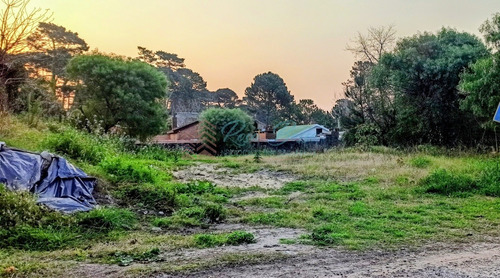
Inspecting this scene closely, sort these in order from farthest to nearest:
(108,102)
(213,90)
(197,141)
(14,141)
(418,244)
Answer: (213,90), (197,141), (108,102), (14,141), (418,244)

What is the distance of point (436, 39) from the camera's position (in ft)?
70.3

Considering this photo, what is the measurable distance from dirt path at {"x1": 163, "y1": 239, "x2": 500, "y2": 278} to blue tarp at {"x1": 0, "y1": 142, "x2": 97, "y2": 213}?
128 inches

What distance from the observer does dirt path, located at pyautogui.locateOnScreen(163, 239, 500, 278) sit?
11.4 feet

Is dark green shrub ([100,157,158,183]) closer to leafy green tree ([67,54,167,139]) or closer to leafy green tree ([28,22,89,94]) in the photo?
leafy green tree ([67,54,167,139])

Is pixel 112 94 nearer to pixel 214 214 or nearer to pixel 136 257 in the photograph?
pixel 214 214

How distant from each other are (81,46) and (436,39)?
1183 inches

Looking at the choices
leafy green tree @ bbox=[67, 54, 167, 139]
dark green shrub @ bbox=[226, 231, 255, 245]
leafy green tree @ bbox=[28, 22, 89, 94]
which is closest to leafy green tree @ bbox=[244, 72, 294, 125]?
leafy green tree @ bbox=[28, 22, 89, 94]

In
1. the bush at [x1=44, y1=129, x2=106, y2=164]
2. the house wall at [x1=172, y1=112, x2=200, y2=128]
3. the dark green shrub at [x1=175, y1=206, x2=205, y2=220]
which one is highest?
the house wall at [x1=172, y1=112, x2=200, y2=128]

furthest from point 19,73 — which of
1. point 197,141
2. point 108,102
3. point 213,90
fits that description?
point 213,90

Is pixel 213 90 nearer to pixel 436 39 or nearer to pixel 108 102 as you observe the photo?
pixel 108 102

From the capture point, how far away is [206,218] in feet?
19.9

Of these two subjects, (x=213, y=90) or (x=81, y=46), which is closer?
(x=81, y=46)

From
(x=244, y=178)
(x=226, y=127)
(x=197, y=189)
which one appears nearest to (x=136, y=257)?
(x=197, y=189)

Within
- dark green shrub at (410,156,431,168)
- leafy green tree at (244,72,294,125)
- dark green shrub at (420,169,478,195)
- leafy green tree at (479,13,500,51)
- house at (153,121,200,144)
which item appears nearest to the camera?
dark green shrub at (420,169,478,195)
